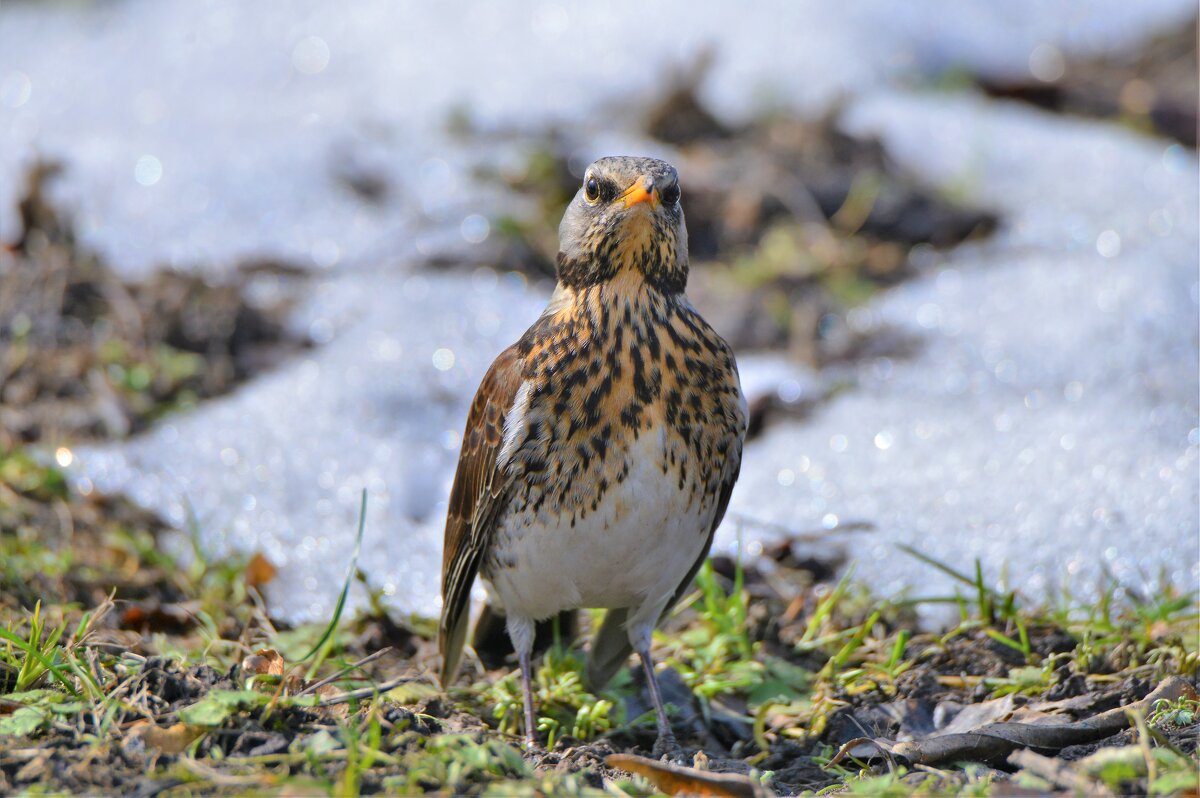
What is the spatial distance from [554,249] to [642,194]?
301 centimetres

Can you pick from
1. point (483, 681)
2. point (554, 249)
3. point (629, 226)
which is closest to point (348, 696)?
point (483, 681)

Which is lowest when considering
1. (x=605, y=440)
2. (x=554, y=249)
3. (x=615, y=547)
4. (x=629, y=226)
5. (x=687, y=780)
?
(x=687, y=780)

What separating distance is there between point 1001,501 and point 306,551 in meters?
2.65

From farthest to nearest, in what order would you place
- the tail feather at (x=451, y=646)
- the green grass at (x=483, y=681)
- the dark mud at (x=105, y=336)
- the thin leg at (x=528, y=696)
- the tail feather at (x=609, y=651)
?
1. the dark mud at (x=105, y=336)
2. the tail feather at (x=609, y=651)
3. the tail feather at (x=451, y=646)
4. the thin leg at (x=528, y=696)
5. the green grass at (x=483, y=681)

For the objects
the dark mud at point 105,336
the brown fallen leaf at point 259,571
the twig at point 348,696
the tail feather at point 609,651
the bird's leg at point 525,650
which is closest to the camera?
the twig at point 348,696

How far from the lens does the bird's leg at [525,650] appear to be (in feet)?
13.6

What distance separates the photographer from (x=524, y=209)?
24.0 feet

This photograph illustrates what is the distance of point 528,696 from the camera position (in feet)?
13.7

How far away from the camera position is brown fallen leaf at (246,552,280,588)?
4914mm

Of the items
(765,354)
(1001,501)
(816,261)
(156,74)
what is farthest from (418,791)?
(156,74)

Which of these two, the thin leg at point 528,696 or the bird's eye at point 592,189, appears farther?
the bird's eye at point 592,189

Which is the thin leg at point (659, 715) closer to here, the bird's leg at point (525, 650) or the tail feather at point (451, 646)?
the bird's leg at point (525, 650)

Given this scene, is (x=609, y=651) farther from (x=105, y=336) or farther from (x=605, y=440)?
(x=105, y=336)

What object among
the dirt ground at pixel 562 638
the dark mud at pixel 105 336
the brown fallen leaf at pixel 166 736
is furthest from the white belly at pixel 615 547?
the dark mud at pixel 105 336
